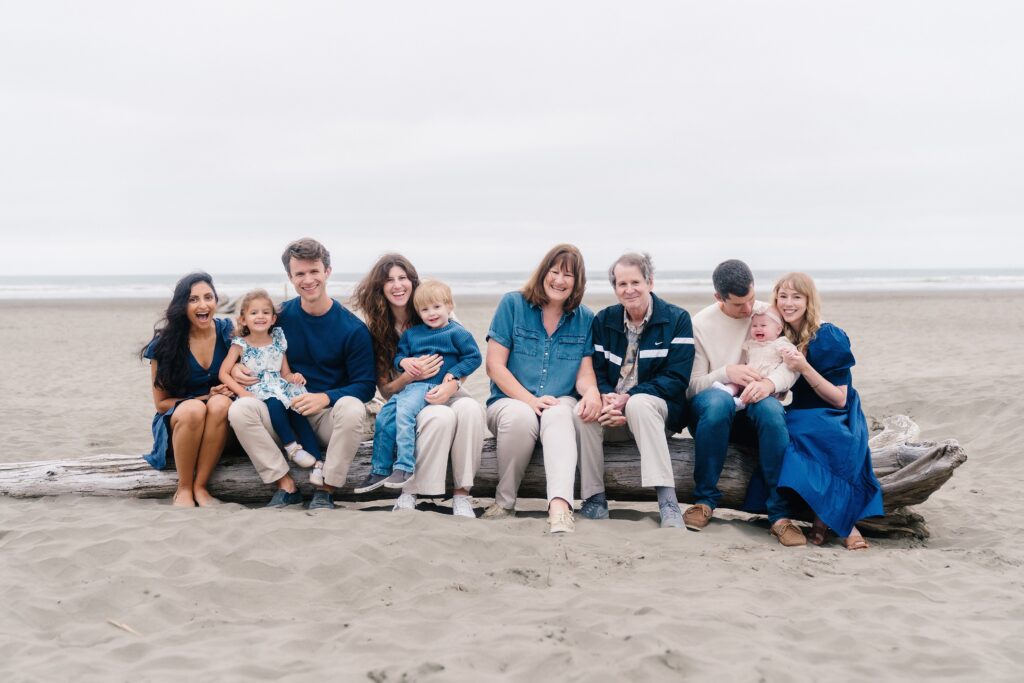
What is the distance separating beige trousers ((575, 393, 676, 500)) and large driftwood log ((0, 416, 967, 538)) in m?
0.13

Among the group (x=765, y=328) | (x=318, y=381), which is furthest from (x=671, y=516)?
(x=318, y=381)

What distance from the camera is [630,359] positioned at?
4.80 meters

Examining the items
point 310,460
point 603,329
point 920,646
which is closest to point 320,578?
point 310,460

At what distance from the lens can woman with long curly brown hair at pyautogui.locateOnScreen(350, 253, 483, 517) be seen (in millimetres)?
4438

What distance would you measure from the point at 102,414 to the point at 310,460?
484 cm

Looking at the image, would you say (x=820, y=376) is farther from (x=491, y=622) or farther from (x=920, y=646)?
(x=491, y=622)

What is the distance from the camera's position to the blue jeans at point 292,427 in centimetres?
456

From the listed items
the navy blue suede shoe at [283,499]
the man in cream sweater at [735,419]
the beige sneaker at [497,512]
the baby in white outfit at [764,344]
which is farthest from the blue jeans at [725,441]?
the navy blue suede shoe at [283,499]

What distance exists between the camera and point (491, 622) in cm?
312

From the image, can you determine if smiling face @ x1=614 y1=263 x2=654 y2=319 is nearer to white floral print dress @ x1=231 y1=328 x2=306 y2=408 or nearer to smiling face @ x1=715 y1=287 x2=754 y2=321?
smiling face @ x1=715 y1=287 x2=754 y2=321

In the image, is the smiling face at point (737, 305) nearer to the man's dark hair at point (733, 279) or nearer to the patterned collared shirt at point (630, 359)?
the man's dark hair at point (733, 279)

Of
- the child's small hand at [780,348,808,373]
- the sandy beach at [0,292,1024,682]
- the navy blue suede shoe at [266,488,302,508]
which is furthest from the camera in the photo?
the navy blue suede shoe at [266,488,302,508]

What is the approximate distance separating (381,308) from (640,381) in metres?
1.69

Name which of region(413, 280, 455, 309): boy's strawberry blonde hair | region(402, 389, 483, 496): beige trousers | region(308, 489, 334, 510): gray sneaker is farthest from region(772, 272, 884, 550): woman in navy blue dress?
region(308, 489, 334, 510): gray sneaker
